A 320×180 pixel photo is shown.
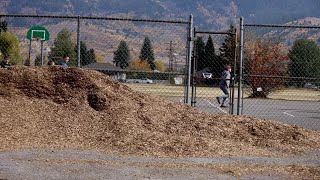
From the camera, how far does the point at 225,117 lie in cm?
1130

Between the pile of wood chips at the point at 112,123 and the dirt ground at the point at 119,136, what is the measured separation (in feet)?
0.06

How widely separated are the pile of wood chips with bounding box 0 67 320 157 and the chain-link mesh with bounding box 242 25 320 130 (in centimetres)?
728

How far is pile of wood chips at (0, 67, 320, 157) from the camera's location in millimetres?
9664

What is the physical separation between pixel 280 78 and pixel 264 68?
16151 millimetres

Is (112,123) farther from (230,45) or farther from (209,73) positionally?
(209,73)

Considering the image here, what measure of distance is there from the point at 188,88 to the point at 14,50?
51370 millimetres

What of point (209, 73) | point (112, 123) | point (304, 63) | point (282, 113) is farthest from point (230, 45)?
point (209, 73)

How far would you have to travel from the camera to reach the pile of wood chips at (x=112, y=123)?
966cm

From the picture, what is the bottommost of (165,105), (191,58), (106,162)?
(106,162)

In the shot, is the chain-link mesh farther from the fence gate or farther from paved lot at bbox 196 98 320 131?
the fence gate

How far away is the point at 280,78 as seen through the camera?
18.0 metres

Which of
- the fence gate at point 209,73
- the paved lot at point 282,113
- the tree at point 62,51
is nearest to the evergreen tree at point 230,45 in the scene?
the fence gate at point 209,73

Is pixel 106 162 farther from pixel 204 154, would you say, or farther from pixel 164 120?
pixel 164 120

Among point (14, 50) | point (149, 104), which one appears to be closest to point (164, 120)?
point (149, 104)
